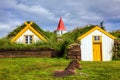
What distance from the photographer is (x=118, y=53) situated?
1591 inches

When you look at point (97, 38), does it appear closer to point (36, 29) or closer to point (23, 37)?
point (36, 29)

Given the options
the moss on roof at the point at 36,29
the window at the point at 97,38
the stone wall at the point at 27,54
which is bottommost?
the stone wall at the point at 27,54

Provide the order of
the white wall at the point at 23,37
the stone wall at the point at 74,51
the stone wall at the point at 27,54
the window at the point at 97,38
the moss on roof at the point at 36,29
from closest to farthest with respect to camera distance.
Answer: the stone wall at the point at 74,51 → the stone wall at the point at 27,54 → the window at the point at 97,38 → the white wall at the point at 23,37 → the moss on roof at the point at 36,29

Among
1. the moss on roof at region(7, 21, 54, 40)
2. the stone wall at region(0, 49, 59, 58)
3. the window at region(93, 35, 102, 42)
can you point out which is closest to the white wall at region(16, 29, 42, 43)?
the moss on roof at region(7, 21, 54, 40)

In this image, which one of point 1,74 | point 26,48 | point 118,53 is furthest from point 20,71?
point 118,53

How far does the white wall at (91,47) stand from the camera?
39844 mm

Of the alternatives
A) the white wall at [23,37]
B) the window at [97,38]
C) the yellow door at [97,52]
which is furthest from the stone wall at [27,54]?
the window at [97,38]

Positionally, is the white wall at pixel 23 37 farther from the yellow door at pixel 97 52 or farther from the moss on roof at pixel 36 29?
the yellow door at pixel 97 52

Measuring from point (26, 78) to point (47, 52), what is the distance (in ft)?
57.0

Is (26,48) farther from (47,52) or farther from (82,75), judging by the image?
(82,75)

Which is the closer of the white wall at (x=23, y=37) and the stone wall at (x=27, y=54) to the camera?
the stone wall at (x=27, y=54)

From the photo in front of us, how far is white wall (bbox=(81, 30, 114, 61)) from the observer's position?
131 feet

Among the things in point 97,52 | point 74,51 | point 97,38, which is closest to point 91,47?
point 97,52

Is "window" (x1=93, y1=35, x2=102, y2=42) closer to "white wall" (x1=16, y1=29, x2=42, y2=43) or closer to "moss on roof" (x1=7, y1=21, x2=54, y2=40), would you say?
"moss on roof" (x1=7, y1=21, x2=54, y2=40)
